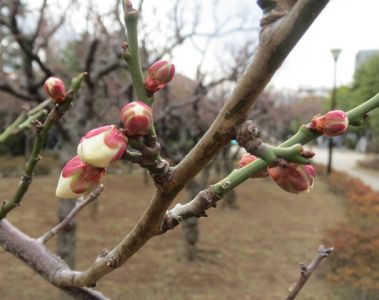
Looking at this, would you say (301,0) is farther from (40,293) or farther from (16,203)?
(40,293)

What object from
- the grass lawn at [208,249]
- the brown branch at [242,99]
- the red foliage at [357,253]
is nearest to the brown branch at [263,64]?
the brown branch at [242,99]

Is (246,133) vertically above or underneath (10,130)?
above

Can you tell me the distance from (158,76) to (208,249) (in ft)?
25.3

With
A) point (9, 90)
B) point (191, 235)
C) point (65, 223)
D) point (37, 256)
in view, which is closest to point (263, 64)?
point (37, 256)

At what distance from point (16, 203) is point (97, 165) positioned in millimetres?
818

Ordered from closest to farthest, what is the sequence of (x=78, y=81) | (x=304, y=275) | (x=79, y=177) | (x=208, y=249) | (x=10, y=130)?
1. (x=79, y=177)
2. (x=78, y=81)
3. (x=304, y=275)
4. (x=10, y=130)
5. (x=208, y=249)

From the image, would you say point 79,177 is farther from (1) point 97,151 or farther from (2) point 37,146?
(2) point 37,146

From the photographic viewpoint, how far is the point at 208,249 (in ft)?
26.9

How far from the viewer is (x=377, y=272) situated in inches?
259

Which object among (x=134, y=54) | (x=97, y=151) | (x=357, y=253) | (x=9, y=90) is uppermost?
(x=134, y=54)

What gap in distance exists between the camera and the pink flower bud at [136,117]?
0.62m

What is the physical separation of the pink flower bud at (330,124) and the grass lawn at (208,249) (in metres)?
5.79

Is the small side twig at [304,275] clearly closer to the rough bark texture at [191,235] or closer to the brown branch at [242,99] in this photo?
the brown branch at [242,99]

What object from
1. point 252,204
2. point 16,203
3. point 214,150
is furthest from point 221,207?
point 214,150
